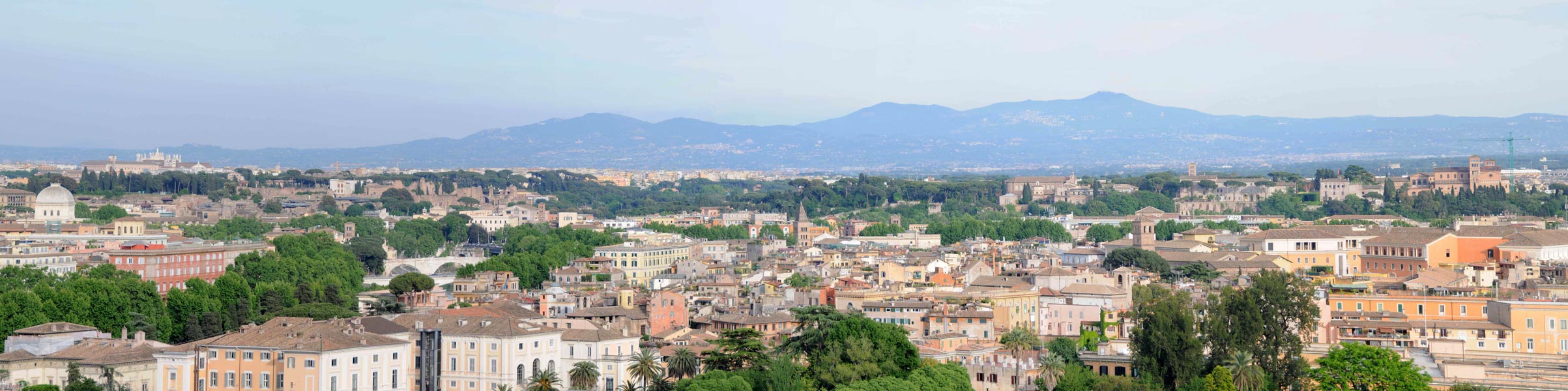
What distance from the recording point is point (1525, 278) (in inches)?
1569

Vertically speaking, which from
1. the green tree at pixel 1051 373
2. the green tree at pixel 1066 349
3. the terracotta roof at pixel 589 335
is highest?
the terracotta roof at pixel 589 335

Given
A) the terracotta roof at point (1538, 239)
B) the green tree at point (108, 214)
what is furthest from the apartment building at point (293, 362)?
the green tree at point (108, 214)

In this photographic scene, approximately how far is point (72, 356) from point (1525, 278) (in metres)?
30.2

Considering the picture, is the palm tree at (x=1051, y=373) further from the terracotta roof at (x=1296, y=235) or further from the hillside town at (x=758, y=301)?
the terracotta roof at (x=1296, y=235)

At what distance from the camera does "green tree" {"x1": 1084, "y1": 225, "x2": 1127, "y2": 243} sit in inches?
3007

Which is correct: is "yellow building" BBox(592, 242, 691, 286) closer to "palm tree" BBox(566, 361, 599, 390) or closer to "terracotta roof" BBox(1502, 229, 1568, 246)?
"terracotta roof" BBox(1502, 229, 1568, 246)

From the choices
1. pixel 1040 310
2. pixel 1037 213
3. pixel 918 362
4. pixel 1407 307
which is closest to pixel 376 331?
pixel 918 362

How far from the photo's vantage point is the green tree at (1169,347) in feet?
93.0

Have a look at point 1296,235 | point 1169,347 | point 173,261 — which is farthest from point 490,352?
point 1296,235

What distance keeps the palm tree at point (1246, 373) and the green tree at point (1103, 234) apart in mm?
47007

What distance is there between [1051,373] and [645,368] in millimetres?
6647

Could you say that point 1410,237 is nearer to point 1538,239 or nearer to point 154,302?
point 1538,239

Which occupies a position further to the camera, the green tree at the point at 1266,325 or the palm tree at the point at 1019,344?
the palm tree at the point at 1019,344

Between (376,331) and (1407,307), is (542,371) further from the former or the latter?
(1407,307)
